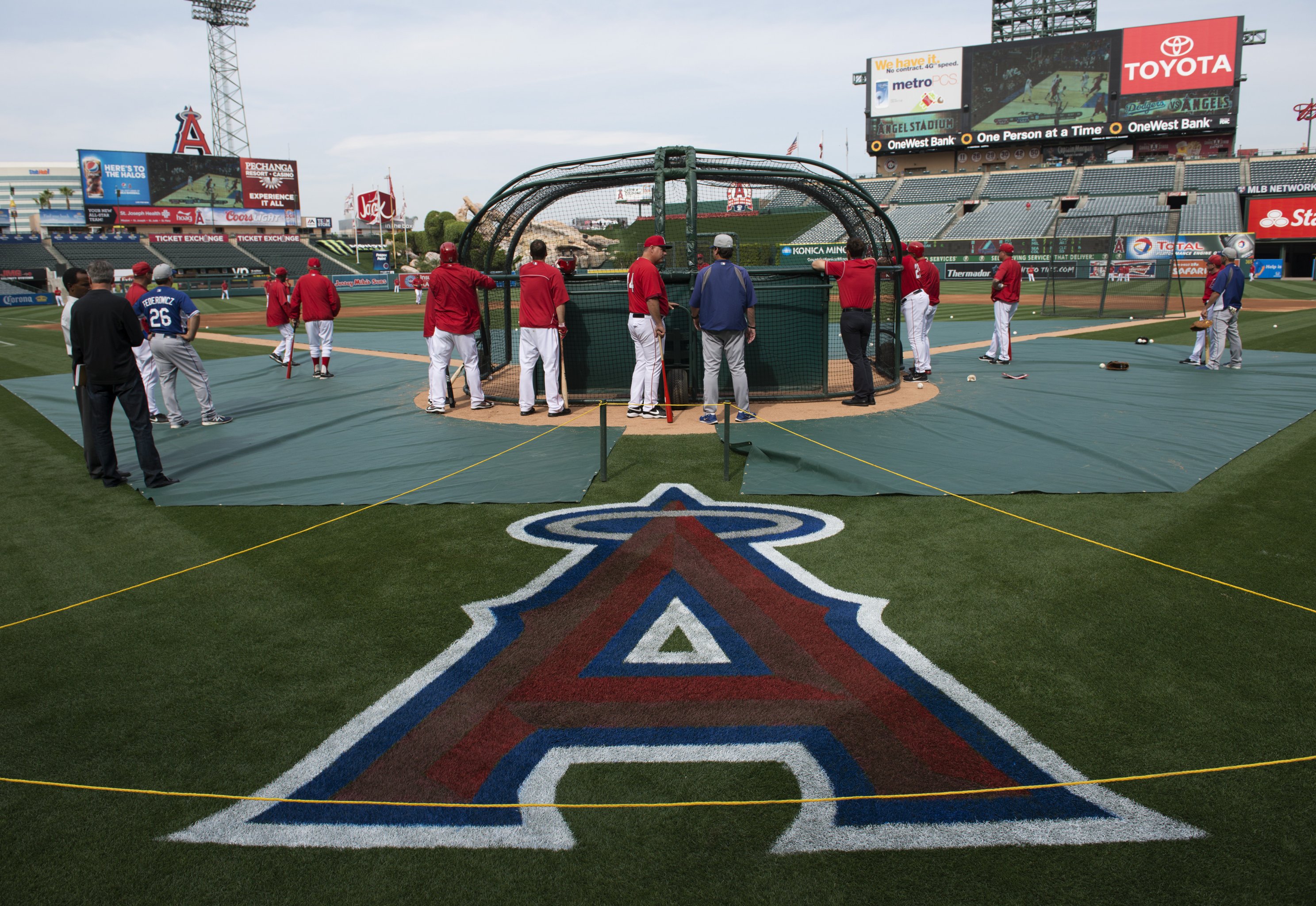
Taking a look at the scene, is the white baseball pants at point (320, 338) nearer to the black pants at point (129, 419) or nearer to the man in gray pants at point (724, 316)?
the black pants at point (129, 419)

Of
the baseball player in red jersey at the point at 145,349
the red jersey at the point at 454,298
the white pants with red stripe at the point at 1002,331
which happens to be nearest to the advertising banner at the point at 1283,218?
the white pants with red stripe at the point at 1002,331

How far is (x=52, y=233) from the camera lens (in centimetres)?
5853

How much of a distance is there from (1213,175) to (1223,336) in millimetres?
48883

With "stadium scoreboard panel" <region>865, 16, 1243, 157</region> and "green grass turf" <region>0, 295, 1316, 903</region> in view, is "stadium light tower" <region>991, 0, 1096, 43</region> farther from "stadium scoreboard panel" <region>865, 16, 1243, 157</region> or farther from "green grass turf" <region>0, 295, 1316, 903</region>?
"green grass turf" <region>0, 295, 1316, 903</region>

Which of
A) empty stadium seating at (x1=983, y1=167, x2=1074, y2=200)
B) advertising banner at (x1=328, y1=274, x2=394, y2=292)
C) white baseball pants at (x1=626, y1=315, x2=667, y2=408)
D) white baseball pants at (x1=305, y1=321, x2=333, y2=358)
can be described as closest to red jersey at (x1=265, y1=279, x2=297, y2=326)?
white baseball pants at (x1=305, y1=321, x2=333, y2=358)

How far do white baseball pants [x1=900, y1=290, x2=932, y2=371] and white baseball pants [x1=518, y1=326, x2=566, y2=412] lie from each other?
18.4 ft

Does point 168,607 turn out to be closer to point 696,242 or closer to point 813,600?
point 813,600

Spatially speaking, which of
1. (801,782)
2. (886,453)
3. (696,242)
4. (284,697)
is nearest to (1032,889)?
(801,782)

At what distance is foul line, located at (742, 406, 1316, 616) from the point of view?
4391 mm

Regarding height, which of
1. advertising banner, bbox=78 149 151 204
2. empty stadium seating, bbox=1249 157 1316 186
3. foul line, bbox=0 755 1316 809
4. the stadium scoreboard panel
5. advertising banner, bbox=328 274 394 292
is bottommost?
foul line, bbox=0 755 1316 809

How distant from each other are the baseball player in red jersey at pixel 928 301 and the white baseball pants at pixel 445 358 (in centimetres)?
646

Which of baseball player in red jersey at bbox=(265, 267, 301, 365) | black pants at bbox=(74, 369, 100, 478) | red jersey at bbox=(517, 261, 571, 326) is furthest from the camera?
baseball player in red jersey at bbox=(265, 267, 301, 365)

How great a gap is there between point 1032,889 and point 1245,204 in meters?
56.4

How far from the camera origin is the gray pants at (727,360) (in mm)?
8961
